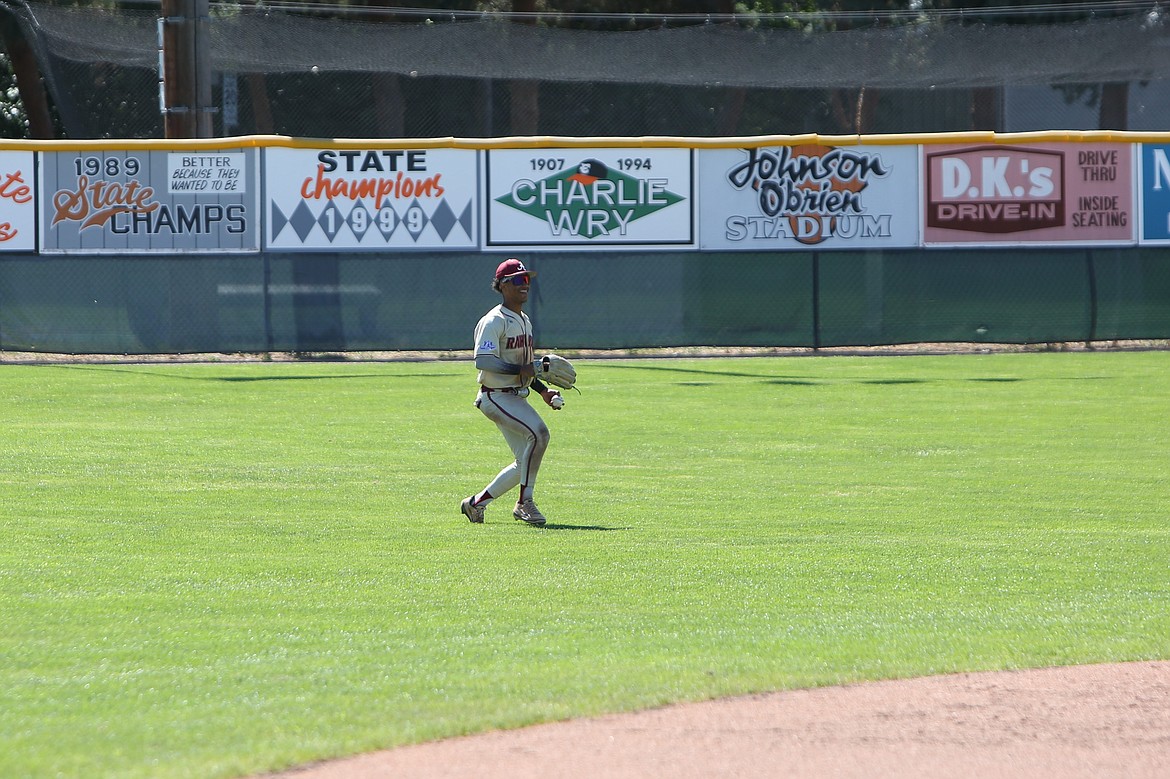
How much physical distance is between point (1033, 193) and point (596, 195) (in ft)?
24.4

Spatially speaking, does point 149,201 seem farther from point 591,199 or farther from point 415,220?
point 591,199

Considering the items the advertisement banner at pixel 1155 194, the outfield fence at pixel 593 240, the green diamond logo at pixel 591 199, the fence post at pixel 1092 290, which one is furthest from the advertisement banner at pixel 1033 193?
the green diamond logo at pixel 591 199

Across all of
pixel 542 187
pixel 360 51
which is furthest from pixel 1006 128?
pixel 360 51

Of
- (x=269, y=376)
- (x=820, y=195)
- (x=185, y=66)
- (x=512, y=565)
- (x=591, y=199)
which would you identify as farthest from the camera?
(x=820, y=195)

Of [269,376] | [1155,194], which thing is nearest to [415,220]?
[269,376]

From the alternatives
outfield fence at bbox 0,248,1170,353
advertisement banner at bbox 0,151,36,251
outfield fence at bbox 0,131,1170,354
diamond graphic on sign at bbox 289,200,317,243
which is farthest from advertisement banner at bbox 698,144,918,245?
advertisement banner at bbox 0,151,36,251

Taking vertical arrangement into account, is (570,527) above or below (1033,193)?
below

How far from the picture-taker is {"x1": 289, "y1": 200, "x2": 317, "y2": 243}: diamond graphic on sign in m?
25.3

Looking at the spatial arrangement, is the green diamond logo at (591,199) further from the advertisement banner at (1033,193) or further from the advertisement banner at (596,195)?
the advertisement banner at (1033,193)

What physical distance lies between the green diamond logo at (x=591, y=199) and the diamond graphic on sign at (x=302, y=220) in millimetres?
3326

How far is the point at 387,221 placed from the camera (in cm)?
2550

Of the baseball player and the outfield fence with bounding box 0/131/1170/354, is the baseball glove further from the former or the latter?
the outfield fence with bounding box 0/131/1170/354

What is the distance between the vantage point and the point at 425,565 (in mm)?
8570

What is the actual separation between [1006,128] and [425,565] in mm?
21058
